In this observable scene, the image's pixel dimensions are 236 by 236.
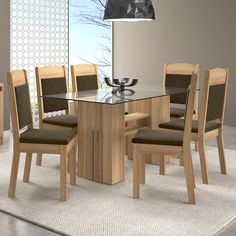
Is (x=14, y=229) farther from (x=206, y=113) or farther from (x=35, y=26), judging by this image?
(x=35, y=26)

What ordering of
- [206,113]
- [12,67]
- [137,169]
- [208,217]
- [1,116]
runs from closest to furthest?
[208,217], [137,169], [206,113], [1,116], [12,67]

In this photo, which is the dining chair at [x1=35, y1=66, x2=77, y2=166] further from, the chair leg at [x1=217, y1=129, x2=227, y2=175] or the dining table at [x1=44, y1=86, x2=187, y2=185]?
the chair leg at [x1=217, y1=129, x2=227, y2=175]

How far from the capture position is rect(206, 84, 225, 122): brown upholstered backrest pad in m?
3.57

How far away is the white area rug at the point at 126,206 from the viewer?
2793 millimetres

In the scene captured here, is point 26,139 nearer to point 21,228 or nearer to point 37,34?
point 21,228

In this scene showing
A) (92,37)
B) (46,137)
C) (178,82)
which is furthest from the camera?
(92,37)

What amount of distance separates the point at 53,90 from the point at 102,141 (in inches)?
39.9

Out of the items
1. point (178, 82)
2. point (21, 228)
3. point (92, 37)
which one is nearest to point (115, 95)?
point (178, 82)

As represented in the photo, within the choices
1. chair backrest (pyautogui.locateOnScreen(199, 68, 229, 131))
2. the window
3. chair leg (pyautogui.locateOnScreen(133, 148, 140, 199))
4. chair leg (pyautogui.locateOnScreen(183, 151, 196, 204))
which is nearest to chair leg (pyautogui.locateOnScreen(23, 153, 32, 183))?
chair leg (pyautogui.locateOnScreen(133, 148, 140, 199))

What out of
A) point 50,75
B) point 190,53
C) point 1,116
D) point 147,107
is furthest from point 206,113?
point 190,53

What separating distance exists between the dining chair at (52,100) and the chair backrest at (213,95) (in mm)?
1187

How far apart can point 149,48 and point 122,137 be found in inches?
145

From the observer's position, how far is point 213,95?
359 centimetres

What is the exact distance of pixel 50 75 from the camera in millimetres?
4379
